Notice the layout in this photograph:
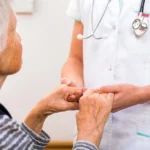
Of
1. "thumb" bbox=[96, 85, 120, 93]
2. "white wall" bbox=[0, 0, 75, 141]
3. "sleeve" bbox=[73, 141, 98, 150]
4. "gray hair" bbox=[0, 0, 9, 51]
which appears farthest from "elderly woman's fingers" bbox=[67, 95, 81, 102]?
"white wall" bbox=[0, 0, 75, 141]

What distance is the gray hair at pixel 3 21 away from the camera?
3.19ft

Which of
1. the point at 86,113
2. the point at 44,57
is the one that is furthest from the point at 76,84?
the point at 44,57

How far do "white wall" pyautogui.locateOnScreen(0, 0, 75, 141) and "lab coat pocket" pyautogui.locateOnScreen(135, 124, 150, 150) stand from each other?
934 millimetres

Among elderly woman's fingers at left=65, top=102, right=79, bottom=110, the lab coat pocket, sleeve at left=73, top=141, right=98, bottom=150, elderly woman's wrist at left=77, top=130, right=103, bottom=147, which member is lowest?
the lab coat pocket

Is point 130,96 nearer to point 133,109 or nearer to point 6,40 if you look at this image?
point 133,109

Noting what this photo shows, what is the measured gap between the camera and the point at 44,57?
1955 mm

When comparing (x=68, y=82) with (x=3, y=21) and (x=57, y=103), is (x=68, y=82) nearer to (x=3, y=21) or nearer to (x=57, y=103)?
(x=57, y=103)

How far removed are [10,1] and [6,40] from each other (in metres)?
0.13

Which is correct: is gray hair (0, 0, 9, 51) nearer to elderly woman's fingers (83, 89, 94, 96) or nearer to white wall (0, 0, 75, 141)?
elderly woman's fingers (83, 89, 94, 96)

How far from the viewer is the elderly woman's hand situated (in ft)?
3.34

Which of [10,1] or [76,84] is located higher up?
[10,1]

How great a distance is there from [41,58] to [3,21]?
0.98m

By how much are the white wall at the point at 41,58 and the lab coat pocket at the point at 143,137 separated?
0.93 meters

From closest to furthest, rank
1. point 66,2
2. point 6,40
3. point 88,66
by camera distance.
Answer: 1. point 6,40
2. point 88,66
3. point 66,2
